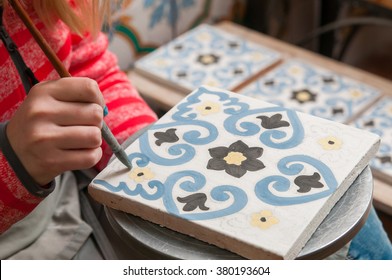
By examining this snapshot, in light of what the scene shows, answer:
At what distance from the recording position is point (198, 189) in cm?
64

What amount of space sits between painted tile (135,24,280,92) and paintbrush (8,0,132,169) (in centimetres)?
65

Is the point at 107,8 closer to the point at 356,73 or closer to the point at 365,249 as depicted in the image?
the point at 365,249

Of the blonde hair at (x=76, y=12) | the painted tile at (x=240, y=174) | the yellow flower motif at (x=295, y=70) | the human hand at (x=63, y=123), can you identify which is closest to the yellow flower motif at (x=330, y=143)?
the painted tile at (x=240, y=174)

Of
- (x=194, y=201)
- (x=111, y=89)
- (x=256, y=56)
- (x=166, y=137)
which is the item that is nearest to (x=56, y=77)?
(x=111, y=89)

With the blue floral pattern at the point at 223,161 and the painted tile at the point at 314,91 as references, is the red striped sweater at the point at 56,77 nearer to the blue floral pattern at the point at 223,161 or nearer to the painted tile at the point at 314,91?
the blue floral pattern at the point at 223,161

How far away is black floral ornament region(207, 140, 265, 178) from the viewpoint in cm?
65

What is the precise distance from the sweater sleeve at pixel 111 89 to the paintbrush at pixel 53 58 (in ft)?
0.59

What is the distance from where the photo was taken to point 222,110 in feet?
2.43

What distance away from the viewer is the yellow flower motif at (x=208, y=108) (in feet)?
2.42

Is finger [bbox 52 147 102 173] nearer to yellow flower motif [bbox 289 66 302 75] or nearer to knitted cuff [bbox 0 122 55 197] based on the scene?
knitted cuff [bbox 0 122 55 197]

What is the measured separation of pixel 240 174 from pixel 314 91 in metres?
0.71

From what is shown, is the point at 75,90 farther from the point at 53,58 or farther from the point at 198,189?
the point at 198,189

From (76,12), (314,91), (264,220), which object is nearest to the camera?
(264,220)
